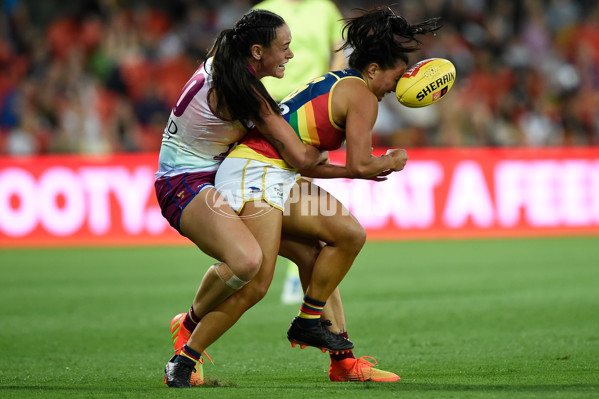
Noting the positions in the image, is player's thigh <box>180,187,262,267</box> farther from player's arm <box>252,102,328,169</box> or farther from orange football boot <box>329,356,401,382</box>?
orange football boot <box>329,356,401,382</box>

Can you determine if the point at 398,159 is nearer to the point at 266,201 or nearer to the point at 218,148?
the point at 266,201

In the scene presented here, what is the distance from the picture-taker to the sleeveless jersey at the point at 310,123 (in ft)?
16.2

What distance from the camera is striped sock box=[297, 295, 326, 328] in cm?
497

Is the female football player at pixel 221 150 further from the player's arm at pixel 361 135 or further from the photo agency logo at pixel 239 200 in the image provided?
the player's arm at pixel 361 135

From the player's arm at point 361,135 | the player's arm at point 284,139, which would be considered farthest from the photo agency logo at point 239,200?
the player's arm at point 361,135

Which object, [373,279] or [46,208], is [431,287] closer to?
[373,279]

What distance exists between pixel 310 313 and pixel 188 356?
2.36 feet

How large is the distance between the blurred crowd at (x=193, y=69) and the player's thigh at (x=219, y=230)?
943 centimetres

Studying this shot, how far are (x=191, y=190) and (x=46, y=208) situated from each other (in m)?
8.62

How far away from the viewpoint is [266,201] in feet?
15.9

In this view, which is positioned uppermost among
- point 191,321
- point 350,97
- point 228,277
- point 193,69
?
point 193,69

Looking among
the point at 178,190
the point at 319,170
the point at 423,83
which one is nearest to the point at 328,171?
the point at 319,170

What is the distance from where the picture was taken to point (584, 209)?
13820mm

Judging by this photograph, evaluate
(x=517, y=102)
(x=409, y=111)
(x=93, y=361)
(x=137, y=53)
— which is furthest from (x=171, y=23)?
(x=93, y=361)
